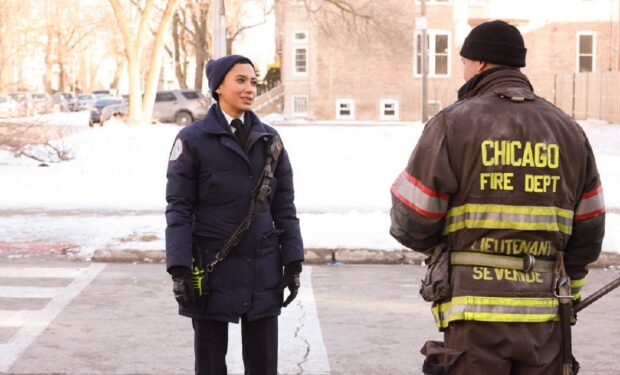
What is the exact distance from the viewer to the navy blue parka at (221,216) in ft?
17.0

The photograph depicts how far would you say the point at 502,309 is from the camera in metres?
3.95

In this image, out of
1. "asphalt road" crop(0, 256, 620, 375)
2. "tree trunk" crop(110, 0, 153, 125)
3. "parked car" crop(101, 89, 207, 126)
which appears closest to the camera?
"asphalt road" crop(0, 256, 620, 375)

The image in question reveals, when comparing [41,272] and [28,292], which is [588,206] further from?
[41,272]

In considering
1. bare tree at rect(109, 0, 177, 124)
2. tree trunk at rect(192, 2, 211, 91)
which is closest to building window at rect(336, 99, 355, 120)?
bare tree at rect(109, 0, 177, 124)

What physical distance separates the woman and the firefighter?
132 cm

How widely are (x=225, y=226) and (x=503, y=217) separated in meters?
1.69

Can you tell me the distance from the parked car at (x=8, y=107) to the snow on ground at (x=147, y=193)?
102 centimetres

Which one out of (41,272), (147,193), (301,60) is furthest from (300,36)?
(41,272)

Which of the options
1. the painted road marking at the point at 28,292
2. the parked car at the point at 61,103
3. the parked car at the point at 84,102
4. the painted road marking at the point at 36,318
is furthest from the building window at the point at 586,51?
the painted road marking at the point at 28,292

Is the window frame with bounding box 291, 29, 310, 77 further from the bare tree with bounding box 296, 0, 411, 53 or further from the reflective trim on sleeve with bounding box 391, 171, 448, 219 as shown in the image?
the reflective trim on sleeve with bounding box 391, 171, 448, 219

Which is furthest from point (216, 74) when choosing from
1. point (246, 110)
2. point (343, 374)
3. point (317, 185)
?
point (317, 185)

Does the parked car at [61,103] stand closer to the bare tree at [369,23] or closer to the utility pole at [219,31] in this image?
the bare tree at [369,23]

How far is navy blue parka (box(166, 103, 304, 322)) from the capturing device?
518cm

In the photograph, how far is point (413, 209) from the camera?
3998 millimetres
